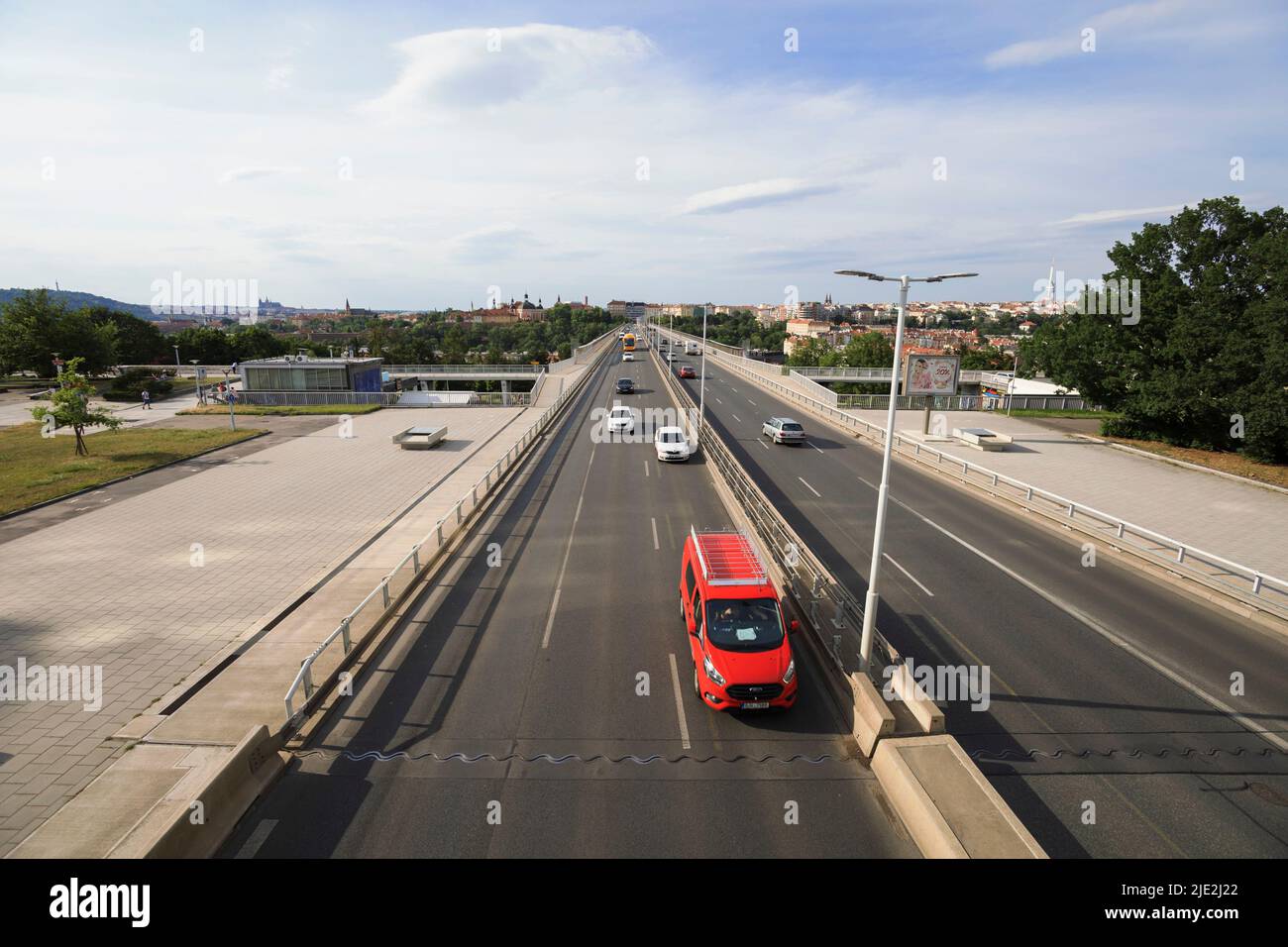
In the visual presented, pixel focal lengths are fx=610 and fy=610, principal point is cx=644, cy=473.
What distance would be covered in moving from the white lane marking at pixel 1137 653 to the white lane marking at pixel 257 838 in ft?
50.0

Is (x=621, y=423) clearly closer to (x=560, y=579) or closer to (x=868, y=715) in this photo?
(x=560, y=579)

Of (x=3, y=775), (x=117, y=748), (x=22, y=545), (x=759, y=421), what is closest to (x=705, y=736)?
(x=117, y=748)

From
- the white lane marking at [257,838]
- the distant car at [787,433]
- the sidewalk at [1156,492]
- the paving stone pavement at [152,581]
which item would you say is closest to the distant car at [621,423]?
the distant car at [787,433]

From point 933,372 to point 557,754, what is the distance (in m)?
28.6

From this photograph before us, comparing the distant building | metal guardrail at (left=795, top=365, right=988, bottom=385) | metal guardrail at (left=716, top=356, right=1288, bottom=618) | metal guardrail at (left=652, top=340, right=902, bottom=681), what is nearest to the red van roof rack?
metal guardrail at (left=652, top=340, right=902, bottom=681)

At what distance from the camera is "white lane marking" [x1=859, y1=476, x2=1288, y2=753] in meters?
10.4

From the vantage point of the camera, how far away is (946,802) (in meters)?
8.00

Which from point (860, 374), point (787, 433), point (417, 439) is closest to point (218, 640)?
point (417, 439)

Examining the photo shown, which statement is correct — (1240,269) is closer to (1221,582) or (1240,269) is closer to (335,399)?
(1221,582)

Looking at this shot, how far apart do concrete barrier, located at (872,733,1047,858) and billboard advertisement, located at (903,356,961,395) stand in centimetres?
2456

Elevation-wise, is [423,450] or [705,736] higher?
[423,450]

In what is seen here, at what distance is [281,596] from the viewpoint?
1442 cm

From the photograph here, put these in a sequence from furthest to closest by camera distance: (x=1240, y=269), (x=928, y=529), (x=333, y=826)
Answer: (x=1240, y=269) → (x=928, y=529) → (x=333, y=826)

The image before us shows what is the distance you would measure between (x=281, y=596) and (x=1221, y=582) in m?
23.2
